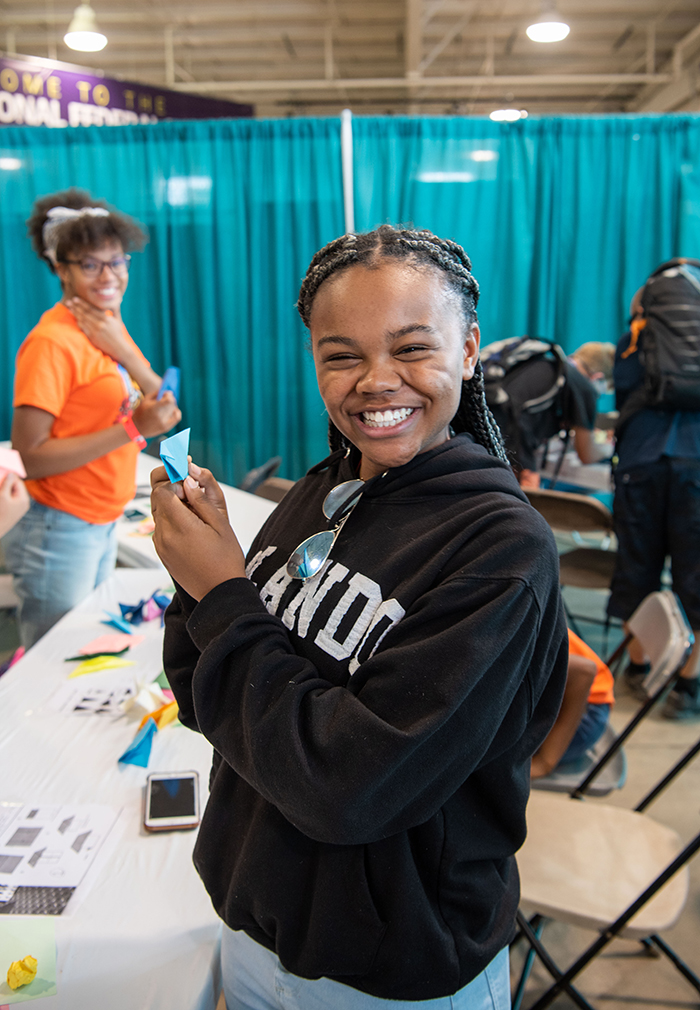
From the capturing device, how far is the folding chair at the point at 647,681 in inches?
64.8

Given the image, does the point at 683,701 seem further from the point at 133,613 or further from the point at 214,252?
the point at 214,252

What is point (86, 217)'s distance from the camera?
2123mm

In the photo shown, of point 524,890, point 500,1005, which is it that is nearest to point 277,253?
point 524,890

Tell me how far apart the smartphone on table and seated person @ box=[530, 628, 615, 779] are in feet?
2.13

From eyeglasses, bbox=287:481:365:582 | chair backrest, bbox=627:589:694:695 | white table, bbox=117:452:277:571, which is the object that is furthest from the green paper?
white table, bbox=117:452:277:571

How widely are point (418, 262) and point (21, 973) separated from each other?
38.7 inches

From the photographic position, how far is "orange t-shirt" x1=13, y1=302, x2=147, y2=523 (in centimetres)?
189

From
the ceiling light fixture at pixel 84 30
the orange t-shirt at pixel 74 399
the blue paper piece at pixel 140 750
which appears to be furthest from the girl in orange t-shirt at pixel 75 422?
the ceiling light fixture at pixel 84 30

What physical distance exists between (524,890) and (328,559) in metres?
0.97

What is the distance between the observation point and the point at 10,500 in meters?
1.62

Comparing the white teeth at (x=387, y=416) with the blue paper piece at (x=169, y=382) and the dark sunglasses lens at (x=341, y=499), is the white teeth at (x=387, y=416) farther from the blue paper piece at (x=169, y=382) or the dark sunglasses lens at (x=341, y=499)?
the blue paper piece at (x=169, y=382)

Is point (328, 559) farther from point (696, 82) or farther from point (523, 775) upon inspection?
point (696, 82)

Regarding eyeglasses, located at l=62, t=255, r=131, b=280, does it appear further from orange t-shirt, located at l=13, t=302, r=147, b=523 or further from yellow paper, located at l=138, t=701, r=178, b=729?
yellow paper, located at l=138, t=701, r=178, b=729

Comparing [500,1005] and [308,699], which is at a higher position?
[308,699]
